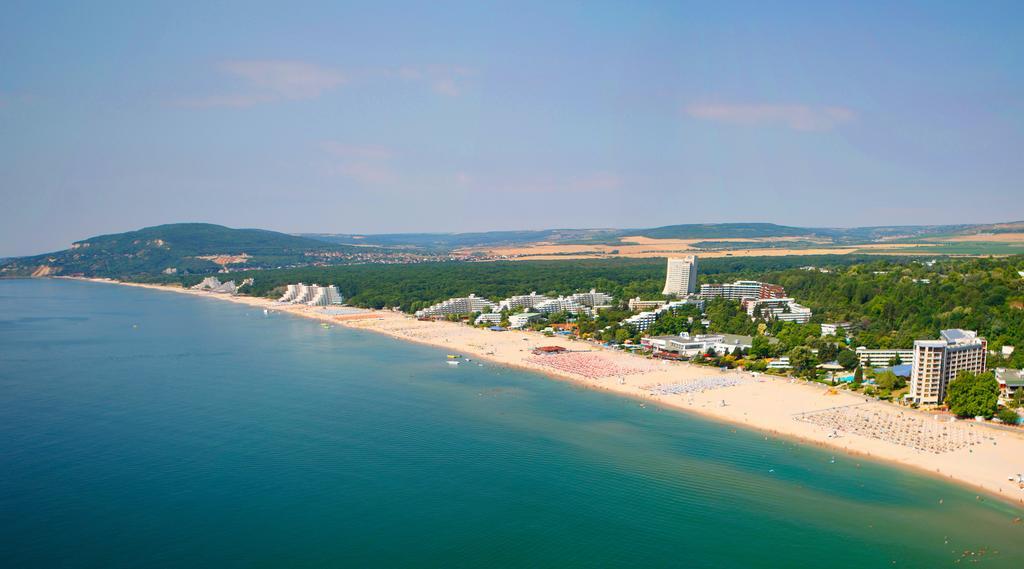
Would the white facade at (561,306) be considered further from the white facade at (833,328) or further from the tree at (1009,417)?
the tree at (1009,417)

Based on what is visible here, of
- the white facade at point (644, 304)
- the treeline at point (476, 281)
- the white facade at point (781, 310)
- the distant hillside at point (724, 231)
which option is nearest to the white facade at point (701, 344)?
the white facade at point (781, 310)

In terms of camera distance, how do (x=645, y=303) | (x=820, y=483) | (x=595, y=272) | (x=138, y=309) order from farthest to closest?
(x=595, y=272) → (x=138, y=309) → (x=645, y=303) → (x=820, y=483)

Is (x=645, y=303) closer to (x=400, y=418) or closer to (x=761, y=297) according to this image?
(x=761, y=297)

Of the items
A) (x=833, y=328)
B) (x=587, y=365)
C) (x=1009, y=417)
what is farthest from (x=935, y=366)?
(x=587, y=365)

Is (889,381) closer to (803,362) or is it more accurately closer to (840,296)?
(803,362)

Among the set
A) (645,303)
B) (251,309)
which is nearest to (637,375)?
(645,303)

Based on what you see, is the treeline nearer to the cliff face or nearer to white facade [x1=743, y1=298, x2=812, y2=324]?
white facade [x1=743, y1=298, x2=812, y2=324]
